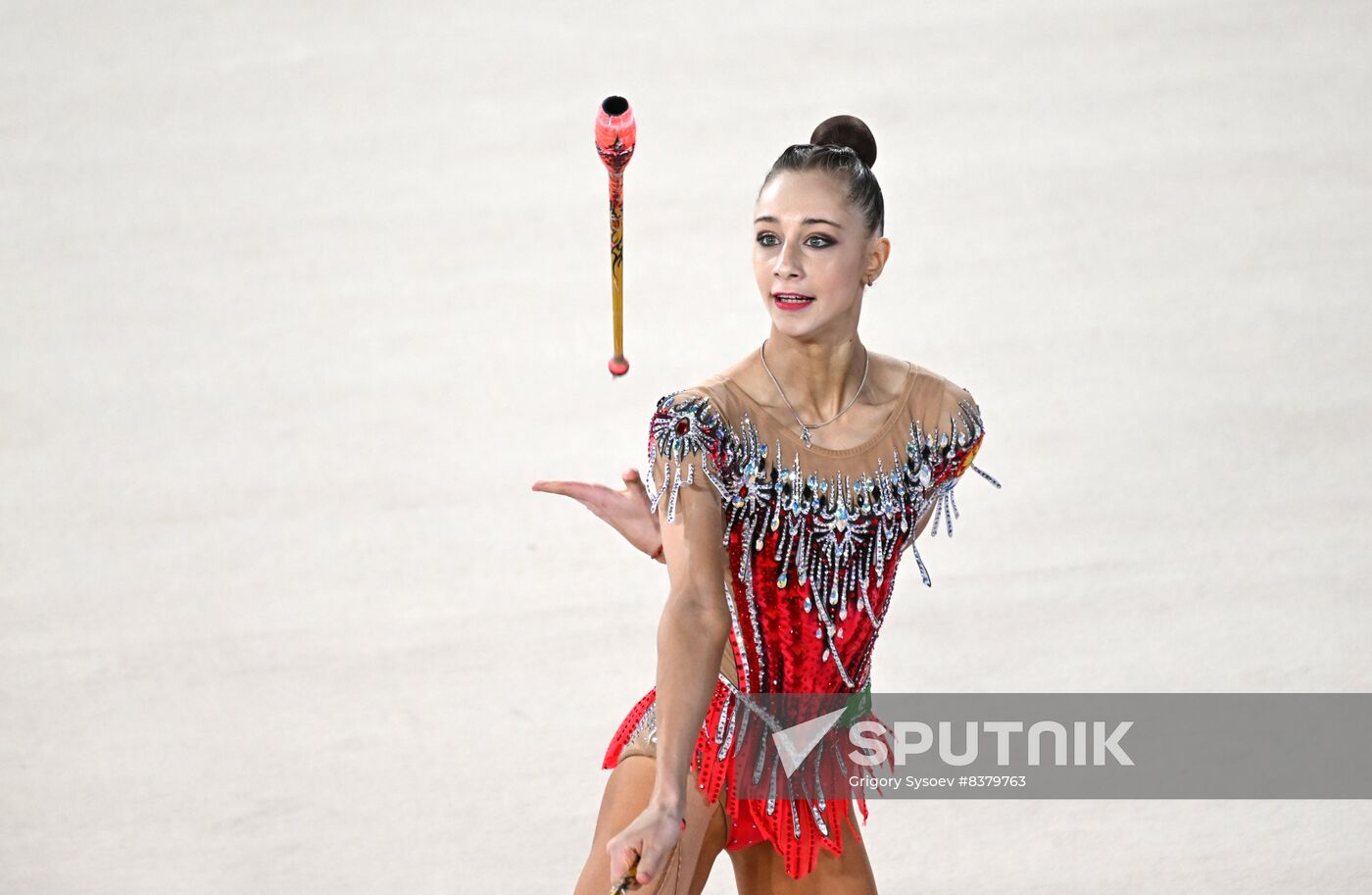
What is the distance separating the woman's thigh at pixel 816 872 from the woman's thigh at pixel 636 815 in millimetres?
119

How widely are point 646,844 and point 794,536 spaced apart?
54cm

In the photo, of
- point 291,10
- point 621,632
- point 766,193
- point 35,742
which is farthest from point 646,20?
point 766,193

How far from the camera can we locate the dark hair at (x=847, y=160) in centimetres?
267

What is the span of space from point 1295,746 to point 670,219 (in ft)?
11.4

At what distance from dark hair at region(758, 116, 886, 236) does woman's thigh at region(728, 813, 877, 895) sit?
94 cm

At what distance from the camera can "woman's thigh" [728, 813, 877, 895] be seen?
2.84 metres

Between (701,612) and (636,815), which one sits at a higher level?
(701,612)

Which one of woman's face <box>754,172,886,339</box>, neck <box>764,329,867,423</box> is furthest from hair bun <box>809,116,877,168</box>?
neck <box>764,329,867,423</box>

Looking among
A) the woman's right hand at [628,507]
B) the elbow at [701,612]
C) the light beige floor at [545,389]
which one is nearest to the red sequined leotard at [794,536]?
the elbow at [701,612]

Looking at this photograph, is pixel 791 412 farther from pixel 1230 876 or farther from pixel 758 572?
pixel 1230 876

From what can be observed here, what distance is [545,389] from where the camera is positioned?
6035 mm

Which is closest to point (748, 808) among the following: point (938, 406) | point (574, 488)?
point (574, 488)

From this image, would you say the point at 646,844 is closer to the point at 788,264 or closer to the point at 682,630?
the point at 682,630

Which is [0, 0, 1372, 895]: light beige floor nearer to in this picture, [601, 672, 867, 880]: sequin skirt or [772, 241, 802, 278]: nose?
[601, 672, 867, 880]: sequin skirt
